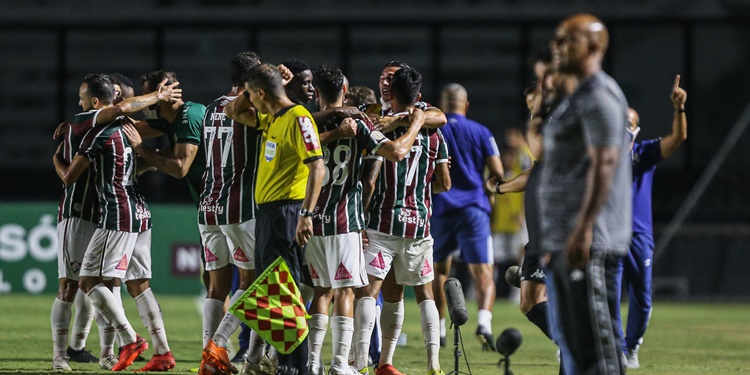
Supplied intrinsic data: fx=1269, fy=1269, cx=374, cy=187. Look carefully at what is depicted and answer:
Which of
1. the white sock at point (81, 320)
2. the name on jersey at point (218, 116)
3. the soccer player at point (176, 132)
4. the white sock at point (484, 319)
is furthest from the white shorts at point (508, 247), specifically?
the name on jersey at point (218, 116)

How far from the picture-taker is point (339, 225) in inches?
345

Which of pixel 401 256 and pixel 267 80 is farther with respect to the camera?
pixel 401 256

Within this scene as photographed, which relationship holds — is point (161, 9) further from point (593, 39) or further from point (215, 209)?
point (593, 39)

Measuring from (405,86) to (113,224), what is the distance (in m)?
2.55

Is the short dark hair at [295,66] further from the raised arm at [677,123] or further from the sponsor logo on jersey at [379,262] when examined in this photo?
the raised arm at [677,123]

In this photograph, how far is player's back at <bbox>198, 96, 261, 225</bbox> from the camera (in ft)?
30.5

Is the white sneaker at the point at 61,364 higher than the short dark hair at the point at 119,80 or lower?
lower

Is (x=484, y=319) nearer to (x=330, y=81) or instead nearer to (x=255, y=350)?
(x=255, y=350)

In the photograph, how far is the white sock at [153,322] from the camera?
9.84m

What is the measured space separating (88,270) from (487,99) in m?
15.5

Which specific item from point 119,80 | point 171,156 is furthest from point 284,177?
point 119,80

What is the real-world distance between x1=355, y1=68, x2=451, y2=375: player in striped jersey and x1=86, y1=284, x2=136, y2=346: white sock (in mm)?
1932

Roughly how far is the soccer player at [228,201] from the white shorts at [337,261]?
2.34 feet

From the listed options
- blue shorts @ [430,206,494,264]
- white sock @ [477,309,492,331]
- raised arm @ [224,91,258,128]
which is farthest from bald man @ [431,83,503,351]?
raised arm @ [224,91,258,128]
